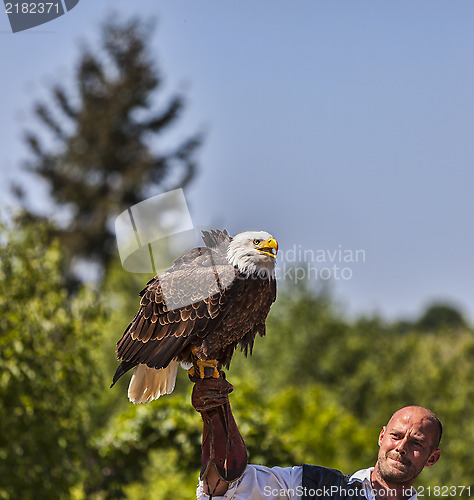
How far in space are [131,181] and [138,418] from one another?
18.6m

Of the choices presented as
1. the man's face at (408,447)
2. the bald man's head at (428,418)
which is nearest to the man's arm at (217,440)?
the man's face at (408,447)

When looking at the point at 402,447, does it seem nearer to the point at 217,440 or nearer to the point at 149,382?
the point at 217,440

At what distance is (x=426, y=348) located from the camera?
25453 mm

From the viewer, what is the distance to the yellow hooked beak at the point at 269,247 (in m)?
2.89

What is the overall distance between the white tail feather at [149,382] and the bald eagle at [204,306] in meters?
0.05

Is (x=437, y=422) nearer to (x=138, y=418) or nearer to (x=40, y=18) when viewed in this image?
(x=40, y=18)

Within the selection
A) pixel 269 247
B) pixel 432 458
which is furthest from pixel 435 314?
pixel 269 247

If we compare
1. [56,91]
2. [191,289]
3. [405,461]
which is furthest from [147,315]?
[56,91]

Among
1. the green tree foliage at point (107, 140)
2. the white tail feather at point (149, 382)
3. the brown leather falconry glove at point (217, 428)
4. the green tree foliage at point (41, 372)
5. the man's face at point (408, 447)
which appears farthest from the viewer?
the green tree foliage at point (107, 140)

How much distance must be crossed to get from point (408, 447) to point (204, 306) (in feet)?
3.24

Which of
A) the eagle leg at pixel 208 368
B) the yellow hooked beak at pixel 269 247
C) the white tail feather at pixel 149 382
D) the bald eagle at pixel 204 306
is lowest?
the white tail feather at pixel 149 382

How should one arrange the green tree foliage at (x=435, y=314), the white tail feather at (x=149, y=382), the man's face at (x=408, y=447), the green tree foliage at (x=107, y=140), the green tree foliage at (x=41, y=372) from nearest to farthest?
the man's face at (x=408, y=447), the white tail feather at (x=149, y=382), the green tree foliage at (x=41, y=372), the green tree foliage at (x=107, y=140), the green tree foliage at (x=435, y=314)

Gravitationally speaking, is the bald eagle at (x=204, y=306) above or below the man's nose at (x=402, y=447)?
above

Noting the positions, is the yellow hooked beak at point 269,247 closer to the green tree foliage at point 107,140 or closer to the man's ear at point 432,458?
the man's ear at point 432,458
